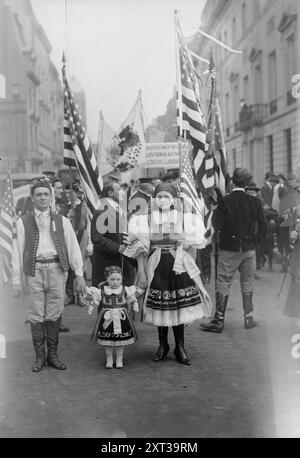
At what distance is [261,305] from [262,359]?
87.7 inches

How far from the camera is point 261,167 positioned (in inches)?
534

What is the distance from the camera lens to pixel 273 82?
13656 millimetres

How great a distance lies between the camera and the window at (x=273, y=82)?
1198cm

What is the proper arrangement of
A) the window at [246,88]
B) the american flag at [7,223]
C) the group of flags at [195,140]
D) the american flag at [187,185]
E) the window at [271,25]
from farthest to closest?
the window at [246,88] < the window at [271,25] < the american flag at [7,223] < the group of flags at [195,140] < the american flag at [187,185]

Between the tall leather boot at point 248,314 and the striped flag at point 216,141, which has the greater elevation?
the striped flag at point 216,141

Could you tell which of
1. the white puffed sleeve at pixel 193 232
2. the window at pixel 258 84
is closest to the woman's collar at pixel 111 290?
the white puffed sleeve at pixel 193 232

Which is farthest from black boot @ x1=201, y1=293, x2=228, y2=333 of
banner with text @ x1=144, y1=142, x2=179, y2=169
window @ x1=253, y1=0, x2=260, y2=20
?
window @ x1=253, y1=0, x2=260, y2=20

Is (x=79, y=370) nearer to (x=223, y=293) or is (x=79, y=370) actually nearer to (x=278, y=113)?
(x=223, y=293)

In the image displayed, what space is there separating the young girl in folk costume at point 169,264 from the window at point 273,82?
818 centimetres

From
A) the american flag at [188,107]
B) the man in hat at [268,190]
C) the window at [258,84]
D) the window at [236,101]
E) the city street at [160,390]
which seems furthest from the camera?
the window at [236,101]

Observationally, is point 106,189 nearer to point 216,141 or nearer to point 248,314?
point 216,141

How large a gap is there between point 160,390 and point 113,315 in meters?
0.92

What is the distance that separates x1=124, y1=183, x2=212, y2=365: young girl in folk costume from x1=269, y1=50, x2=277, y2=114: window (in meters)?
8.18

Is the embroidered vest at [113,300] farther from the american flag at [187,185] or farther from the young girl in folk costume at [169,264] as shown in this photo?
the american flag at [187,185]
